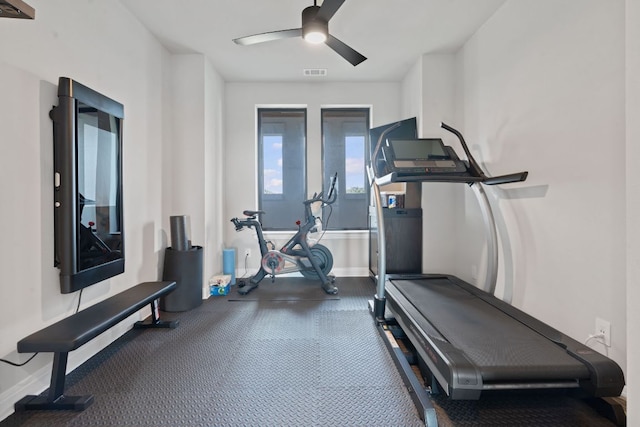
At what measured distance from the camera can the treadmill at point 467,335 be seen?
136 cm

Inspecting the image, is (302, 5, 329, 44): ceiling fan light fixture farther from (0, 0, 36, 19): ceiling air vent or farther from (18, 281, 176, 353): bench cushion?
(18, 281, 176, 353): bench cushion

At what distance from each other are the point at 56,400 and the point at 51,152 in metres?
1.49

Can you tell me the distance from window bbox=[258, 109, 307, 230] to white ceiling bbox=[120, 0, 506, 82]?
748mm

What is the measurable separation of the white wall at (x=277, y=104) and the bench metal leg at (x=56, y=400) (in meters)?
2.51

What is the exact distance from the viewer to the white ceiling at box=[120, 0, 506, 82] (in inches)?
98.8

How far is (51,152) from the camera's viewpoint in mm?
1755

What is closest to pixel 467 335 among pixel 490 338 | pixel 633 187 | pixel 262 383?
pixel 490 338

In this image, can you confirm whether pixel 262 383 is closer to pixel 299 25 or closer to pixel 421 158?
pixel 421 158

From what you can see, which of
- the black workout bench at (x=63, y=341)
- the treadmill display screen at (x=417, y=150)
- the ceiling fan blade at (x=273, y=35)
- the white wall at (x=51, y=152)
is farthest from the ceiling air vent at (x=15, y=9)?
the treadmill display screen at (x=417, y=150)

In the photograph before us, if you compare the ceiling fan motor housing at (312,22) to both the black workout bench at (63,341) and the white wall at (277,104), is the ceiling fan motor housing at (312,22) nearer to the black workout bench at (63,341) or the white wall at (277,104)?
the white wall at (277,104)

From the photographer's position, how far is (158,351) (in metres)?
2.18

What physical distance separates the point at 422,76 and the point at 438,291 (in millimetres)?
2575

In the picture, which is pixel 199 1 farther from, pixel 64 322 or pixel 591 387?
pixel 591 387

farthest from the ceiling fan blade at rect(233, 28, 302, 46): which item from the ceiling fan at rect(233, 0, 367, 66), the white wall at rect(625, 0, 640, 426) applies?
the white wall at rect(625, 0, 640, 426)
